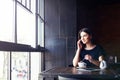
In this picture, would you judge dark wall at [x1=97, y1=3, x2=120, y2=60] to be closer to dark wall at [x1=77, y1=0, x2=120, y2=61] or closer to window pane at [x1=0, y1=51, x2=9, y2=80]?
dark wall at [x1=77, y1=0, x2=120, y2=61]

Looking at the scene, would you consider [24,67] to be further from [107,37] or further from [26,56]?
[107,37]

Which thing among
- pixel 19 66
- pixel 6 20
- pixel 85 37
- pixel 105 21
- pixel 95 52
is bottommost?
pixel 19 66

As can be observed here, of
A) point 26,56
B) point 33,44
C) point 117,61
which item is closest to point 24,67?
point 26,56

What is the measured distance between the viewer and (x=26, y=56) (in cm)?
396

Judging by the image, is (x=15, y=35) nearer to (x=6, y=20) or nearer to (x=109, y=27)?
(x=6, y=20)

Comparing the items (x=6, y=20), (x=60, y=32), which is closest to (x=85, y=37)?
(x=6, y=20)

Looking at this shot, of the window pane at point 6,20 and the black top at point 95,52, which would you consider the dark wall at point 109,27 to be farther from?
the window pane at point 6,20

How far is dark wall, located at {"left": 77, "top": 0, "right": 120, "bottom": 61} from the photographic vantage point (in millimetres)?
6117

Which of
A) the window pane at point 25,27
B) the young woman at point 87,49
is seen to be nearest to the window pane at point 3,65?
the window pane at point 25,27

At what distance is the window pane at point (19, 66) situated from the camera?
10.1ft

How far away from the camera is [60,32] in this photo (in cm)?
A: 574

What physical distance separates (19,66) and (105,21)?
338cm

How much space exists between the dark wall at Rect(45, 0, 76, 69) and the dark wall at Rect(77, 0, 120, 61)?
519 millimetres

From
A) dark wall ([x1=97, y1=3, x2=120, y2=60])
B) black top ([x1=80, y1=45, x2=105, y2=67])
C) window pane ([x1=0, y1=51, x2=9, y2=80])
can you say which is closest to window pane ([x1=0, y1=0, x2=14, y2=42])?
window pane ([x1=0, y1=51, x2=9, y2=80])
